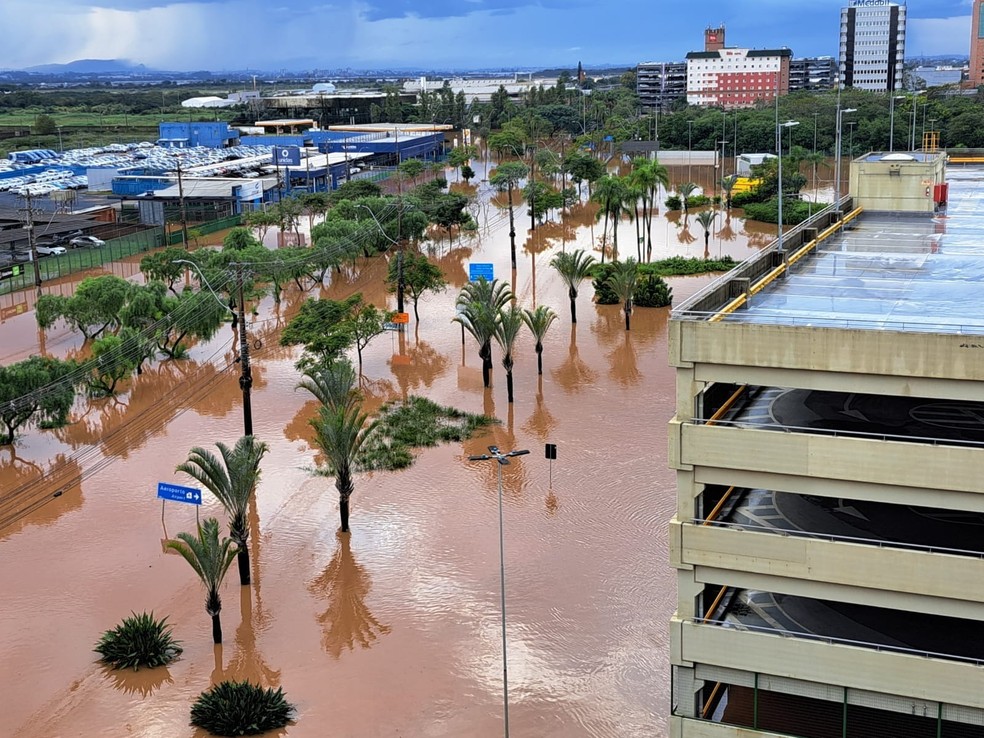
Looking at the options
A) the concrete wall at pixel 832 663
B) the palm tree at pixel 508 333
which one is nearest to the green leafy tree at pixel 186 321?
the palm tree at pixel 508 333

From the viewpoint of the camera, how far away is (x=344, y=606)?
26469 millimetres

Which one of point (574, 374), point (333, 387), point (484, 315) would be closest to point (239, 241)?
point (574, 374)

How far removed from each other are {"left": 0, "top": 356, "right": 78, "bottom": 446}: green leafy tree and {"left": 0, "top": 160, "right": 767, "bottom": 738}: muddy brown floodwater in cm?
87

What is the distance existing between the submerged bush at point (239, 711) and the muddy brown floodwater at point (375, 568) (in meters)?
0.36

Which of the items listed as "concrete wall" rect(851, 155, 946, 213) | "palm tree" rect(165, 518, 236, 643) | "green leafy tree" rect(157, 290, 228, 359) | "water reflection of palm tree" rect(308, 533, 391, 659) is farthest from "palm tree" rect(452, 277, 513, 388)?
"palm tree" rect(165, 518, 236, 643)

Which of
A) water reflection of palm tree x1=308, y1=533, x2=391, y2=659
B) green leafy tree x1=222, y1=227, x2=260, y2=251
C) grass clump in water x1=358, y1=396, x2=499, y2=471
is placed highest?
green leafy tree x1=222, y1=227, x2=260, y2=251

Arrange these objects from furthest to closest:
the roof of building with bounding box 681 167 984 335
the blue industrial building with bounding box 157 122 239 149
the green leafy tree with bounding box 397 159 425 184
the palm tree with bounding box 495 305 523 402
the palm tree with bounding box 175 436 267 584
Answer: the blue industrial building with bounding box 157 122 239 149
the green leafy tree with bounding box 397 159 425 184
the palm tree with bounding box 495 305 523 402
the palm tree with bounding box 175 436 267 584
the roof of building with bounding box 681 167 984 335

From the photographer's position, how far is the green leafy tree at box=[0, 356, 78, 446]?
3581cm

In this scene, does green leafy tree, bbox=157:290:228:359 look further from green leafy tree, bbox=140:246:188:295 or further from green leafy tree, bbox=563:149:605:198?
green leafy tree, bbox=563:149:605:198

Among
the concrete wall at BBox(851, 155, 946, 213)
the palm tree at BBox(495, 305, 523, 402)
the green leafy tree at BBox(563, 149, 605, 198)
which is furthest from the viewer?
the green leafy tree at BBox(563, 149, 605, 198)

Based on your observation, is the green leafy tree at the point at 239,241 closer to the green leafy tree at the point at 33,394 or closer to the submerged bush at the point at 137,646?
the green leafy tree at the point at 33,394

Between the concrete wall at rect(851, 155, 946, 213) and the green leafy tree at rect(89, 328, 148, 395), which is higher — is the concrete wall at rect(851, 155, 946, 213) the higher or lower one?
the higher one

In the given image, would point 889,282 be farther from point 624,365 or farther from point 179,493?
point 624,365

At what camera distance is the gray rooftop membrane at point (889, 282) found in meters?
19.9
